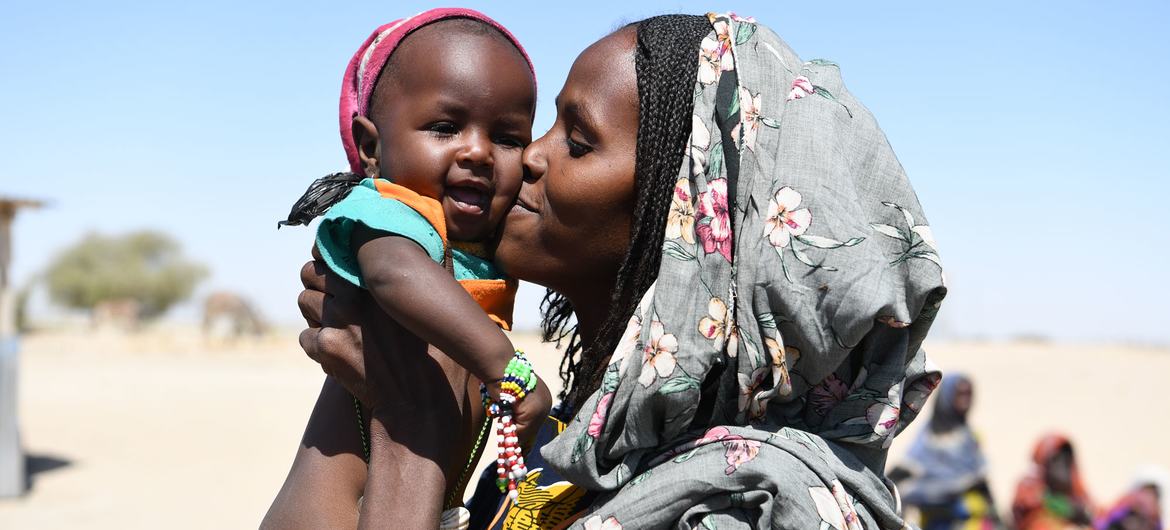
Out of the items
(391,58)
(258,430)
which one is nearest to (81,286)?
(258,430)

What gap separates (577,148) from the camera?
2318mm

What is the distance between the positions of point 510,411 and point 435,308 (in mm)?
263

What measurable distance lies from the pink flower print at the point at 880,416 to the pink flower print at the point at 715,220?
445 millimetres

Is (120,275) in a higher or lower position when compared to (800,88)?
lower

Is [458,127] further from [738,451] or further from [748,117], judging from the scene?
[738,451]

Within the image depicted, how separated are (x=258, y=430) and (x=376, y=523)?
20193 mm

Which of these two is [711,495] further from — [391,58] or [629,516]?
[391,58]

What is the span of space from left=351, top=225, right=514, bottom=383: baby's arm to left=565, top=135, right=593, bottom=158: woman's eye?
1.37 feet

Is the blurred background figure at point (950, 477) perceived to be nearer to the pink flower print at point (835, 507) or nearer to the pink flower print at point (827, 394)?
the pink flower print at point (827, 394)

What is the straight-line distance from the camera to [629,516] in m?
2.04

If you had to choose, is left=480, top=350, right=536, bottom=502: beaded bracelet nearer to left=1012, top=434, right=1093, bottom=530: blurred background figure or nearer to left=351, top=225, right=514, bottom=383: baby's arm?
left=351, top=225, right=514, bottom=383: baby's arm

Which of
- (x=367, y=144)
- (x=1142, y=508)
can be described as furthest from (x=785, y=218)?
(x=1142, y=508)

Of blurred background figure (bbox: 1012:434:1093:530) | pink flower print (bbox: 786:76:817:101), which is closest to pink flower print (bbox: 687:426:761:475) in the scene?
pink flower print (bbox: 786:76:817:101)

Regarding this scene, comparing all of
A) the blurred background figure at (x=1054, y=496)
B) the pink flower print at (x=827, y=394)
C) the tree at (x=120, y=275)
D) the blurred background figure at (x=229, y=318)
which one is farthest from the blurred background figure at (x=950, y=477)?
the tree at (x=120, y=275)
